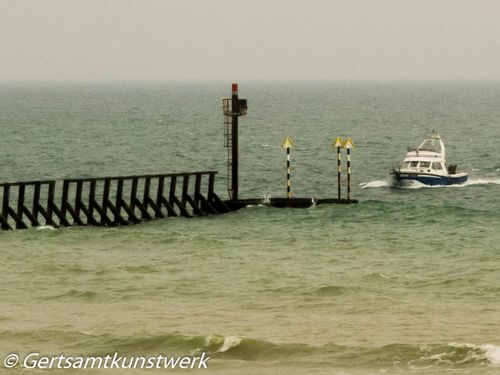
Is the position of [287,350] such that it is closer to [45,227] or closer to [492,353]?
[492,353]

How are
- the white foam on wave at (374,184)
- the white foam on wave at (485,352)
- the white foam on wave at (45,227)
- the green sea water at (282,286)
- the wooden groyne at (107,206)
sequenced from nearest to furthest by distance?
the white foam on wave at (485,352)
the green sea water at (282,286)
the white foam on wave at (45,227)
the wooden groyne at (107,206)
the white foam on wave at (374,184)

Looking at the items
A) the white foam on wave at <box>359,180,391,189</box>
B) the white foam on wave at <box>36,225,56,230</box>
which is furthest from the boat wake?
the white foam on wave at <box>36,225,56,230</box>

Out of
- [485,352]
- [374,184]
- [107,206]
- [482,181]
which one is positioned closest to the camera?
[485,352]

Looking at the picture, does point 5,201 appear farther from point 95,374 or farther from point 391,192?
point 391,192

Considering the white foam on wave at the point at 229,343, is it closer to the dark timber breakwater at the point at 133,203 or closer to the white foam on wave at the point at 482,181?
the dark timber breakwater at the point at 133,203

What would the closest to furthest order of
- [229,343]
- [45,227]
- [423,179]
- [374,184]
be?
[229,343] < [45,227] < [423,179] < [374,184]

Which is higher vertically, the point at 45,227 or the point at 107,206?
the point at 107,206

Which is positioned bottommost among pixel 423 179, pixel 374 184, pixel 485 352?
pixel 374 184

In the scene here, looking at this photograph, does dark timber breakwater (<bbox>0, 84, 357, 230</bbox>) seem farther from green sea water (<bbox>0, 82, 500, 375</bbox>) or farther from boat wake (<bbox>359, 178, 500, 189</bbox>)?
boat wake (<bbox>359, 178, 500, 189</bbox>)

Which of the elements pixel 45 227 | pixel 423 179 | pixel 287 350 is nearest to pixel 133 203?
pixel 45 227

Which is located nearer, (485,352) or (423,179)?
(485,352)

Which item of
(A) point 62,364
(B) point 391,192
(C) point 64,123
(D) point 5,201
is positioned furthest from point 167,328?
(C) point 64,123

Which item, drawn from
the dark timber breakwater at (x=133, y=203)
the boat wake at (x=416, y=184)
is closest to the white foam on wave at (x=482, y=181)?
the boat wake at (x=416, y=184)

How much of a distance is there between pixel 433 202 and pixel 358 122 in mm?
95068
